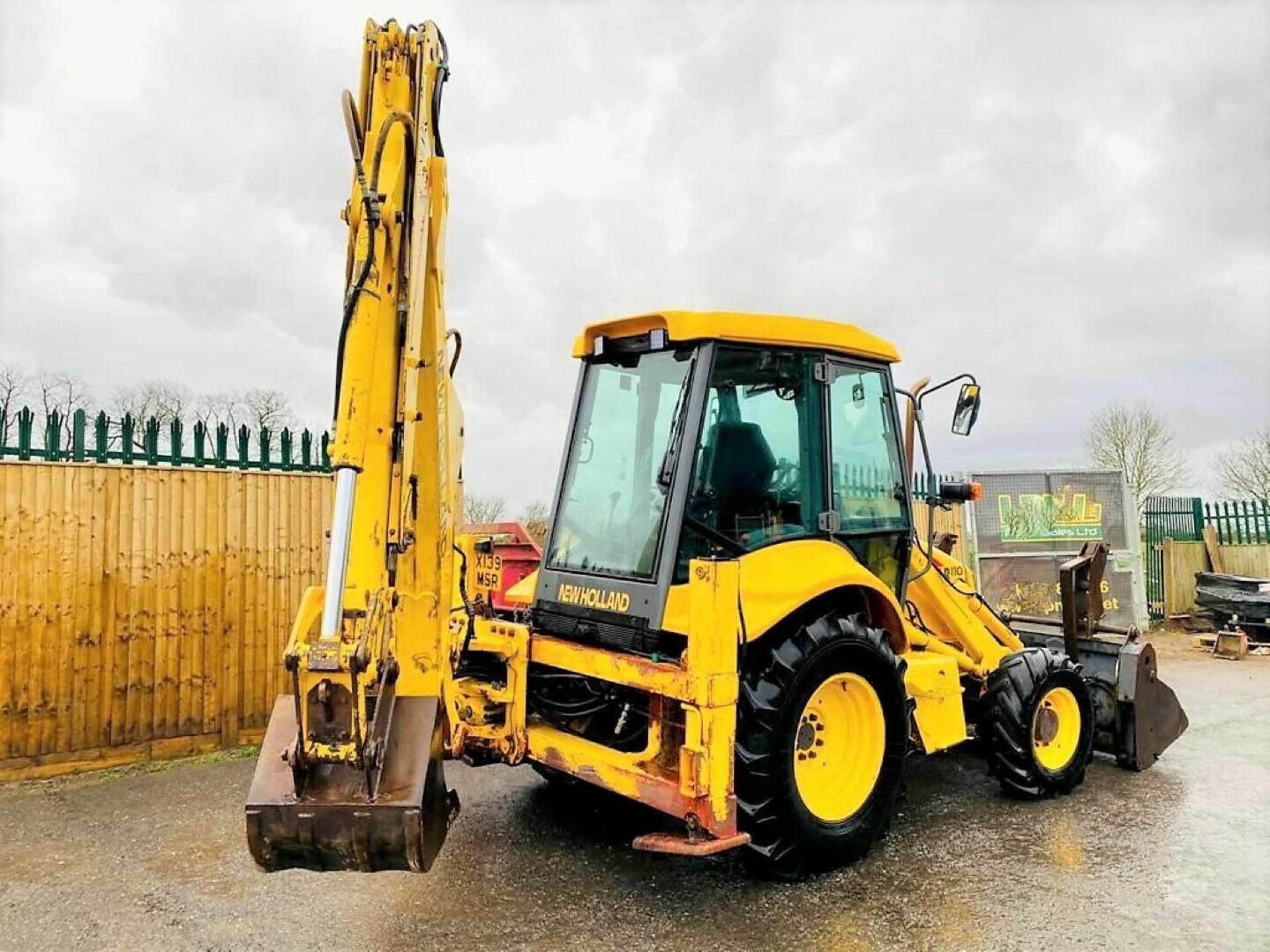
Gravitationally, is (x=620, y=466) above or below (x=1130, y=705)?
above

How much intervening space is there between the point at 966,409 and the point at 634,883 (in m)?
2.93

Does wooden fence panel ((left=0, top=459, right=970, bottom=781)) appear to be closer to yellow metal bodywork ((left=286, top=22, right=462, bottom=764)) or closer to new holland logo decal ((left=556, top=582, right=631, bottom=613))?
new holland logo decal ((left=556, top=582, right=631, bottom=613))

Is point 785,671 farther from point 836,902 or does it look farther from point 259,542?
point 259,542

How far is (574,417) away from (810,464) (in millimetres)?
1274

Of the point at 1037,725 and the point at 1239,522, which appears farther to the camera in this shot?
the point at 1239,522

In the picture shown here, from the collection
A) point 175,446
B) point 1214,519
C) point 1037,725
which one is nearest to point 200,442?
point 175,446

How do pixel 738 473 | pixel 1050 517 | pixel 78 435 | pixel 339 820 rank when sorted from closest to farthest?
pixel 339 820
pixel 738 473
pixel 78 435
pixel 1050 517

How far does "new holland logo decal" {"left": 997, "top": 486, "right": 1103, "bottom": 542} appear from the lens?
36.4 ft

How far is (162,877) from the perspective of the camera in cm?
386

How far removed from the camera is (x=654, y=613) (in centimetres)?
367

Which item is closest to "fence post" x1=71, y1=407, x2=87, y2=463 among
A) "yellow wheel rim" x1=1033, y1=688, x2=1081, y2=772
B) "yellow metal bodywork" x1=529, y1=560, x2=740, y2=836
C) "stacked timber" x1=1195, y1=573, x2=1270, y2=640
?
"yellow metal bodywork" x1=529, y1=560, x2=740, y2=836

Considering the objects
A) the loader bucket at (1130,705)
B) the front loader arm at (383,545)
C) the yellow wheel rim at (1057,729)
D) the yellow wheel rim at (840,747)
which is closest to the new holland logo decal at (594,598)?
the front loader arm at (383,545)

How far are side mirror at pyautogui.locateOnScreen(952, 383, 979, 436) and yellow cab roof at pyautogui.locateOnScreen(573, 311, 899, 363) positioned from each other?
0.43 meters

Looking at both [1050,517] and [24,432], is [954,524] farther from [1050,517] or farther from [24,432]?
[24,432]
